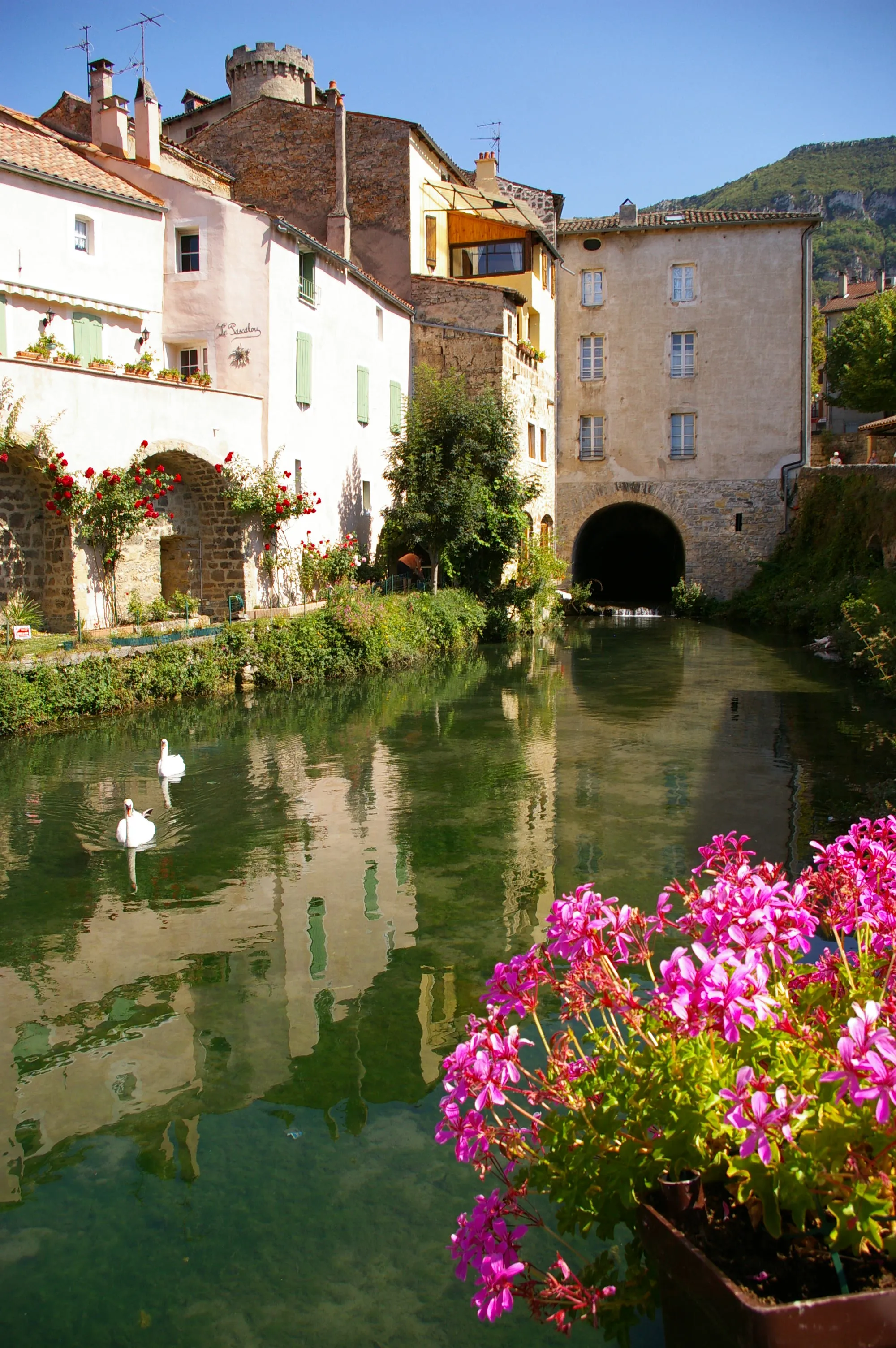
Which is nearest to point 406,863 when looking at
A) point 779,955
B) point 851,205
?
point 779,955

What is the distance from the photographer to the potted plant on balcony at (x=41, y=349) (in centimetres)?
1527

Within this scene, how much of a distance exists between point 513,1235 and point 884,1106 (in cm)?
94

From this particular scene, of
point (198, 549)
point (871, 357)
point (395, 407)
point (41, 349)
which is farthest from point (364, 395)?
point (871, 357)

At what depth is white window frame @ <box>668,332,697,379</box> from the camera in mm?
30453

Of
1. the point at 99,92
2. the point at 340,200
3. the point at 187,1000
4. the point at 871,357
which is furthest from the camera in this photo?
the point at 871,357

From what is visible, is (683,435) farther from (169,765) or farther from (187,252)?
(169,765)

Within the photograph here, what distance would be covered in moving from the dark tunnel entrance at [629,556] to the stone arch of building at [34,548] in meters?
18.8

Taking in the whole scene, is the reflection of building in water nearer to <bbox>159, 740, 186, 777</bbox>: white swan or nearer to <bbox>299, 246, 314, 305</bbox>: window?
<bbox>159, 740, 186, 777</bbox>: white swan

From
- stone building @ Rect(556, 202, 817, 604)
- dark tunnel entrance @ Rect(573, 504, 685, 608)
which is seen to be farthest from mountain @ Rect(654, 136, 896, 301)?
stone building @ Rect(556, 202, 817, 604)

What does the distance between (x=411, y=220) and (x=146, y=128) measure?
689 centimetres

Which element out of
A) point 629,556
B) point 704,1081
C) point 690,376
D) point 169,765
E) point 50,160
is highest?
point 50,160

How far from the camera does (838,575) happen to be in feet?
83.4

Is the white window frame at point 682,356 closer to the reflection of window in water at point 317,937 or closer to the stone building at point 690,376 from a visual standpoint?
the stone building at point 690,376

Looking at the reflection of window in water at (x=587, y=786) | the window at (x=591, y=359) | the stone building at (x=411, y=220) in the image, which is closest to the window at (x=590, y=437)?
the window at (x=591, y=359)
